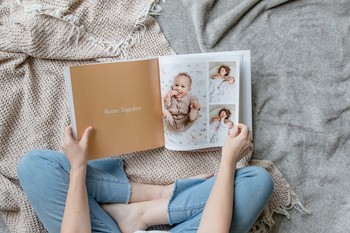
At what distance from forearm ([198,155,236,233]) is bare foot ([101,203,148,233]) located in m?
0.18

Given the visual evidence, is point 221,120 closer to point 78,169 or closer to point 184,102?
point 184,102

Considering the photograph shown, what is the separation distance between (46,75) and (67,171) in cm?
24

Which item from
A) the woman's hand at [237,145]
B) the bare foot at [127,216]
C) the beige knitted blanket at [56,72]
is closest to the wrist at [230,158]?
the woman's hand at [237,145]

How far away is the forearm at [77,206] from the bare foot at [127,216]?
112mm

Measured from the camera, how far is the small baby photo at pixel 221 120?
1001 mm

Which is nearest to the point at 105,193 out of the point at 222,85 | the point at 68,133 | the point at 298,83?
the point at 68,133

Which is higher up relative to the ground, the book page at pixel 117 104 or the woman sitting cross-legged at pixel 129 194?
the book page at pixel 117 104

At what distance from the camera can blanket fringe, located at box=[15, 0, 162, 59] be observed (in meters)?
1.00

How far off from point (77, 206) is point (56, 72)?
0.34 m

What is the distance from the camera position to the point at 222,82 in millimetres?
986

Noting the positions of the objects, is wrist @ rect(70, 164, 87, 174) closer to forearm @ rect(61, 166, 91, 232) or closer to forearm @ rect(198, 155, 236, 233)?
forearm @ rect(61, 166, 91, 232)

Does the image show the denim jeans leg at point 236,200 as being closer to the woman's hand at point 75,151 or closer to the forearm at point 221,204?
the forearm at point 221,204

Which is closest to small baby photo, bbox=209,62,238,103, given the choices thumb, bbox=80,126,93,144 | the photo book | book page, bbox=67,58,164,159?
the photo book

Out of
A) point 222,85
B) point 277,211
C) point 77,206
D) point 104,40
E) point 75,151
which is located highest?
point 104,40
